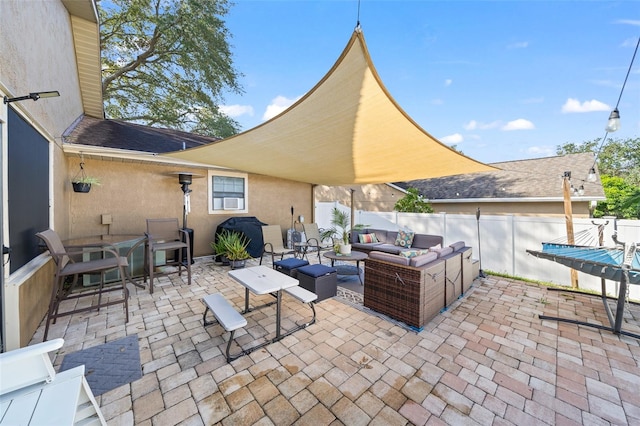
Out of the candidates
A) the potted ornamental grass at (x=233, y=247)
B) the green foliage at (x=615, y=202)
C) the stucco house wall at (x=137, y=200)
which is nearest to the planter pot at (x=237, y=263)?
the potted ornamental grass at (x=233, y=247)

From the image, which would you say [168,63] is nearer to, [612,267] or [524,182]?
[612,267]

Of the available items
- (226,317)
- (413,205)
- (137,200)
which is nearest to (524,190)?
(413,205)

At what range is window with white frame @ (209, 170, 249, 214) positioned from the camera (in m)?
7.24

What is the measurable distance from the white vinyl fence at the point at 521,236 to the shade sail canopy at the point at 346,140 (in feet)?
6.26

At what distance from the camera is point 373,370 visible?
2492 mm

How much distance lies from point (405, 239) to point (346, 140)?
14.6 ft

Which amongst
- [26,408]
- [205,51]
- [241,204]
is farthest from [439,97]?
[26,408]

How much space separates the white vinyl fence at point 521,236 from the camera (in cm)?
486

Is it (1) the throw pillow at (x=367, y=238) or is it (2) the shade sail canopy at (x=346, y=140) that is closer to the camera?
(2) the shade sail canopy at (x=346, y=140)

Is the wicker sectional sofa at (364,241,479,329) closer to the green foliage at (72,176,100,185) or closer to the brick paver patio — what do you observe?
the brick paver patio

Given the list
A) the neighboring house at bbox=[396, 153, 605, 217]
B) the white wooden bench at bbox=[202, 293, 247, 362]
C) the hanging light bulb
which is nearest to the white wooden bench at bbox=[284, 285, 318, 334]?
the white wooden bench at bbox=[202, 293, 247, 362]

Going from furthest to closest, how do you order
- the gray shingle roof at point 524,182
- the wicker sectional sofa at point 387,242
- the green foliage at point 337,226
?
the gray shingle roof at point 524,182
the green foliage at point 337,226
the wicker sectional sofa at point 387,242

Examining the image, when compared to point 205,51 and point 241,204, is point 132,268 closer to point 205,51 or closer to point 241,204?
point 241,204

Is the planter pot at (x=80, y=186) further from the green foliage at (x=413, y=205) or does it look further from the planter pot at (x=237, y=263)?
the green foliage at (x=413, y=205)
